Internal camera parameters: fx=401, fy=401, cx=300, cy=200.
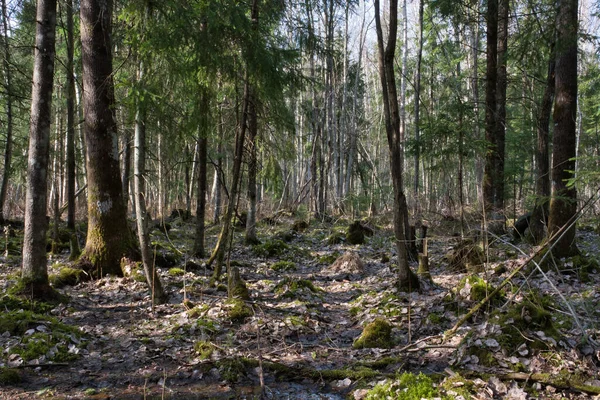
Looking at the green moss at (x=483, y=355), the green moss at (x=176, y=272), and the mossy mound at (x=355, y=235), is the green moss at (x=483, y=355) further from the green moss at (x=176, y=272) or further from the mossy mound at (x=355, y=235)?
the mossy mound at (x=355, y=235)

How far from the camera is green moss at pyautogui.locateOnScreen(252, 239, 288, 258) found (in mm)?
11320

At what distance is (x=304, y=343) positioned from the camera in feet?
16.7

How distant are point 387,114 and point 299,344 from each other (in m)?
3.87

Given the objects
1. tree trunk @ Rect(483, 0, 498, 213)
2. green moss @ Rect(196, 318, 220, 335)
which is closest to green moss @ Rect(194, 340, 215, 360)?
green moss @ Rect(196, 318, 220, 335)

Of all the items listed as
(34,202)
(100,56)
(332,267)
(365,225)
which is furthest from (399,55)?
(34,202)

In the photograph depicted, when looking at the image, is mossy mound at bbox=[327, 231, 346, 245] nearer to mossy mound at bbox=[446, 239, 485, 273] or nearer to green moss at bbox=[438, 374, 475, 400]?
mossy mound at bbox=[446, 239, 485, 273]

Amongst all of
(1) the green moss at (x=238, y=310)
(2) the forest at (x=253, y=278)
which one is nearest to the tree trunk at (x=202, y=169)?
(2) the forest at (x=253, y=278)

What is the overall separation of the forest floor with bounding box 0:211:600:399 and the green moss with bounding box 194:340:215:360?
24mm

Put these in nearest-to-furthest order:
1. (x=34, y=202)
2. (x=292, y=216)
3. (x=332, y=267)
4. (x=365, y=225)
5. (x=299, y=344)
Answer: (x=299, y=344) → (x=34, y=202) → (x=332, y=267) → (x=365, y=225) → (x=292, y=216)

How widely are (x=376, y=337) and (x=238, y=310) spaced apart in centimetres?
203

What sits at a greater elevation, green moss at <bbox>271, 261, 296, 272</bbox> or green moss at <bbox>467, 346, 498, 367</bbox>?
green moss at <bbox>271, 261, 296, 272</bbox>

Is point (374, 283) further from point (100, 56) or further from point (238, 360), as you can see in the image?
point (100, 56)

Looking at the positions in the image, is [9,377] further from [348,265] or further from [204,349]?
[348,265]

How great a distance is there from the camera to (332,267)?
9836 millimetres
